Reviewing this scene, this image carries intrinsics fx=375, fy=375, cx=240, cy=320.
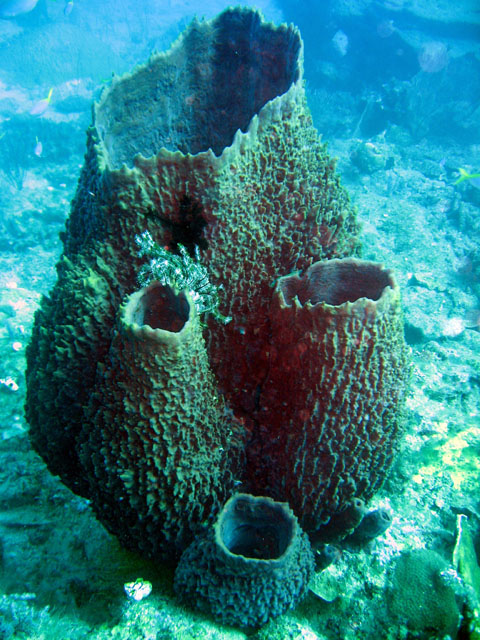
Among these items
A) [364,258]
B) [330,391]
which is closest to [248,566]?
[330,391]

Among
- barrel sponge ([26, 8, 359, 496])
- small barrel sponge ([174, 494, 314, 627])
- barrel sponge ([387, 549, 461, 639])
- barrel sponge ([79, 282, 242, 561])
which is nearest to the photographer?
barrel sponge ([79, 282, 242, 561])

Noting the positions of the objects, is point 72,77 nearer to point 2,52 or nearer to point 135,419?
point 2,52

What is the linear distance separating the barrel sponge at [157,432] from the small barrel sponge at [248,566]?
0.59 ft

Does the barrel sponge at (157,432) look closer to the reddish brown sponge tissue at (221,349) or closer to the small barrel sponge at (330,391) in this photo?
the reddish brown sponge tissue at (221,349)

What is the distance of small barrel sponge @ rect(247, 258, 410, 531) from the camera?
73.6 inches

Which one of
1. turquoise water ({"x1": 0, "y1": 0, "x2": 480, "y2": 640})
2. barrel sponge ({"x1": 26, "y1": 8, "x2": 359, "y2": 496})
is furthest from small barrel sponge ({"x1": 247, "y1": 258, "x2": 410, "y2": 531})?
turquoise water ({"x1": 0, "y1": 0, "x2": 480, "y2": 640})

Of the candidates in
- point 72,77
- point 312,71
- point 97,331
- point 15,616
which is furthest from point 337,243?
point 72,77

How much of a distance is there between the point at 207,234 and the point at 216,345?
0.63m

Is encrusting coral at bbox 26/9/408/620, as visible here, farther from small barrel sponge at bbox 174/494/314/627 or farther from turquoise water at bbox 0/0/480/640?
turquoise water at bbox 0/0/480/640

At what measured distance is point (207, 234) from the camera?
6.62 ft

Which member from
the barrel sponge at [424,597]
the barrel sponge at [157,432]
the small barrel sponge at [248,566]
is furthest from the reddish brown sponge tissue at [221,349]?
the barrel sponge at [424,597]

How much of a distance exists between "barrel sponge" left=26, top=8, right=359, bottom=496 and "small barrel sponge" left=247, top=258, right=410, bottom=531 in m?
0.20

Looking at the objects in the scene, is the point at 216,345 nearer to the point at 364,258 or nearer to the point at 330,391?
the point at 330,391

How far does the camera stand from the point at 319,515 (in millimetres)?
2184
